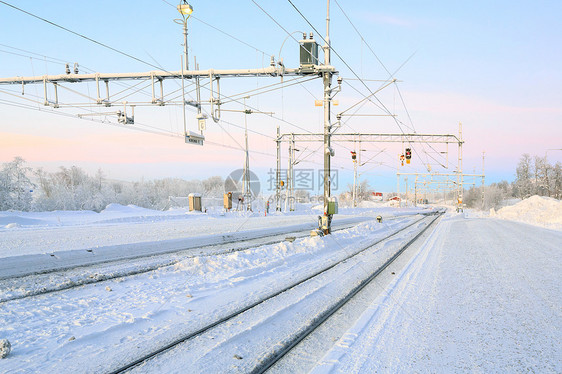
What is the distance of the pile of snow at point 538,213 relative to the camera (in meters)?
26.8

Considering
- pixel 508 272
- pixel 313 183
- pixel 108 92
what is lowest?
pixel 508 272

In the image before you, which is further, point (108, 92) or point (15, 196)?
point (15, 196)

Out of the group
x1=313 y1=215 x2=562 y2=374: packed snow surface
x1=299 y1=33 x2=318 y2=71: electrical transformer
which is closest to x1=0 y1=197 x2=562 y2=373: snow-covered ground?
x1=313 y1=215 x2=562 y2=374: packed snow surface

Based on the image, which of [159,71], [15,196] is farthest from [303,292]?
[15,196]

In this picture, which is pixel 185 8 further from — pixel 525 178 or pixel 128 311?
pixel 525 178

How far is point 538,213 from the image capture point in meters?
32.0

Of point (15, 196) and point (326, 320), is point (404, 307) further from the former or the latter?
point (15, 196)

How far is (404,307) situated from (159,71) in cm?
1552

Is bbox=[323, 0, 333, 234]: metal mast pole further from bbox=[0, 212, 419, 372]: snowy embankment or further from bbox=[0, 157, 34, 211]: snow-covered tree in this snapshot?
bbox=[0, 157, 34, 211]: snow-covered tree

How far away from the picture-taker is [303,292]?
251 inches

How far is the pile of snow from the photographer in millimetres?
26750

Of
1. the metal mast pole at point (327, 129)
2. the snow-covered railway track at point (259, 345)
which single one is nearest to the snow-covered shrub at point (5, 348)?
the snow-covered railway track at point (259, 345)

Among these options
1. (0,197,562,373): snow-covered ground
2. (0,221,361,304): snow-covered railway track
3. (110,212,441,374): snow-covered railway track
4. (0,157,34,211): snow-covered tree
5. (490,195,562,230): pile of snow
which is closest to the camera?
(110,212,441,374): snow-covered railway track

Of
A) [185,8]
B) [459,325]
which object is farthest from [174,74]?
[459,325]
